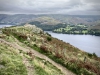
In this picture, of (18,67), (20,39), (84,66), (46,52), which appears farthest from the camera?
(20,39)

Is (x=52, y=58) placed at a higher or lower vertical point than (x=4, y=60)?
lower

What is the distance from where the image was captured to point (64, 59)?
20312 millimetres

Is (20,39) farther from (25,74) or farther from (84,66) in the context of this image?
(25,74)

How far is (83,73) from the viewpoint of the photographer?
58.3 ft

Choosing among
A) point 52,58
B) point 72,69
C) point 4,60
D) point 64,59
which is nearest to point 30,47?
point 52,58

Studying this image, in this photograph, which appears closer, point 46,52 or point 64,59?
point 64,59

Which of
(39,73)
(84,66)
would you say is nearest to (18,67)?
(39,73)

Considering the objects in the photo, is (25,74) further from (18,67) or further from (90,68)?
(90,68)

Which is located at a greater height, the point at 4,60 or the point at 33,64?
the point at 4,60

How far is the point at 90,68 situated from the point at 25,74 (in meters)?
10.8

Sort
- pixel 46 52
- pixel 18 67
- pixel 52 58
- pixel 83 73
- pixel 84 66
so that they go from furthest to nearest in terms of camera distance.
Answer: pixel 46 52 < pixel 52 58 < pixel 84 66 < pixel 83 73 < pixel 18 67

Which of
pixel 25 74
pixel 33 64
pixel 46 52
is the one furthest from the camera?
pixel 46 52

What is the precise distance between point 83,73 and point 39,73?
7153 millimetres

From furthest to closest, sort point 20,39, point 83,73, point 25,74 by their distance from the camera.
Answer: point 20,39 → point 83,73 → point 25,74
